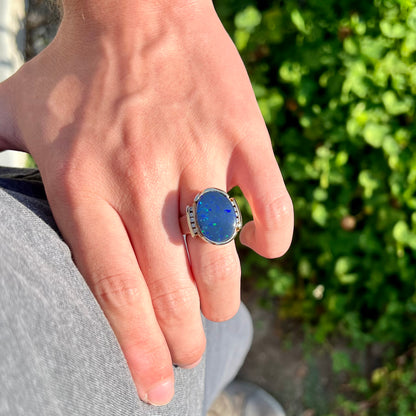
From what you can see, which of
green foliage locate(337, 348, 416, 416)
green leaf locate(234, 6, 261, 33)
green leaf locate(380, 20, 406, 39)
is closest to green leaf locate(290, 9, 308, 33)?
green leaf locate(234, 6, 261, 33)

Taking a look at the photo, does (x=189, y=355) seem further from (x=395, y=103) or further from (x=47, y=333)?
(x=395, y=103)

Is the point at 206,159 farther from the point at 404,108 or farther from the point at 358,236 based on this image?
the point at 358,236

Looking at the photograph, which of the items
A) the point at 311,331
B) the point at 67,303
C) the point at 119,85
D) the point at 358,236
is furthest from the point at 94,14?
the point at 311,331

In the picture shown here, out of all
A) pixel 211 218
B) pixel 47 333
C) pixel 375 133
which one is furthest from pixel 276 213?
pixel 375 133

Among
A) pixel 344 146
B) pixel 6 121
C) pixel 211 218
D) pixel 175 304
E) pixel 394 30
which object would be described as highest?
pixel 6 121

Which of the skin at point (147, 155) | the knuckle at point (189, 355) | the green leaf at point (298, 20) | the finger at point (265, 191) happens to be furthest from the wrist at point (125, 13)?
the green leaf at point (298, 20)

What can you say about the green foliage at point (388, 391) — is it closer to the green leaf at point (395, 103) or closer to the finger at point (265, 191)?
the green leaf at point (395, 103)

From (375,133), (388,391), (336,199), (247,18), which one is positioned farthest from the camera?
(388,391)
